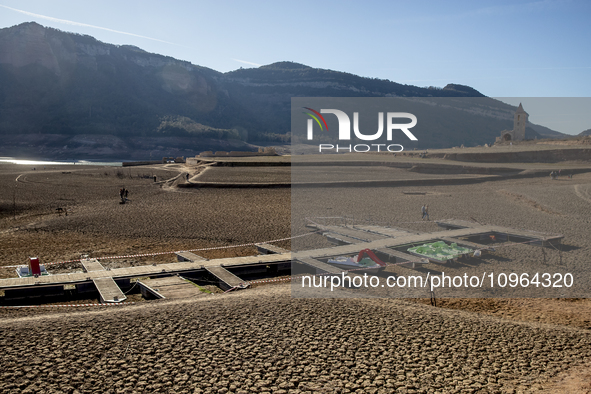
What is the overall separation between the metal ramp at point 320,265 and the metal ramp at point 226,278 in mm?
1610

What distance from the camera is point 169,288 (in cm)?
783

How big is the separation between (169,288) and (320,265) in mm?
3086

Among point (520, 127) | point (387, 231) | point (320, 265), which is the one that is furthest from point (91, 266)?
point (520, 127)

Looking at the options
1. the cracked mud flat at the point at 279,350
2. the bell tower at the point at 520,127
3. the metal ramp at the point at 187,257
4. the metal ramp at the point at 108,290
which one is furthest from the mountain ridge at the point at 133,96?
the cracked mud flat at the point at 279,350

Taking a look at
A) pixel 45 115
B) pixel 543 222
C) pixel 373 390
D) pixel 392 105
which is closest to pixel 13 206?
pixel 373 390

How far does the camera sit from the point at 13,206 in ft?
58.3

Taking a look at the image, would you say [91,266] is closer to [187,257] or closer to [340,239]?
[187,257]

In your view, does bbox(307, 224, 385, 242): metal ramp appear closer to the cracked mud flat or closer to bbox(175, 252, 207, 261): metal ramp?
bbox(175, 252, 207, 261): metal ramp

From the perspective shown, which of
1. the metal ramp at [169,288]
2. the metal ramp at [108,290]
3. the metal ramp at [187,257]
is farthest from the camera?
the metal ramp at [187,257]

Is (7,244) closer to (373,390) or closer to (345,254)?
(345,254)

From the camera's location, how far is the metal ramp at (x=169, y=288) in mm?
7461

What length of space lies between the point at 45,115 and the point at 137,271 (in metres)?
95.6

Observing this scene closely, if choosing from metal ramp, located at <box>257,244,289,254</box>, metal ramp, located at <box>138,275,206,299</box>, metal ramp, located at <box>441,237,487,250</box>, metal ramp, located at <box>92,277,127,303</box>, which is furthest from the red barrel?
metal ramp, located at <box>441,237,487,250</box>

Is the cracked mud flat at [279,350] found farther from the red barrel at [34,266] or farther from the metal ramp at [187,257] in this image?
the metal ramp at [187,257]
